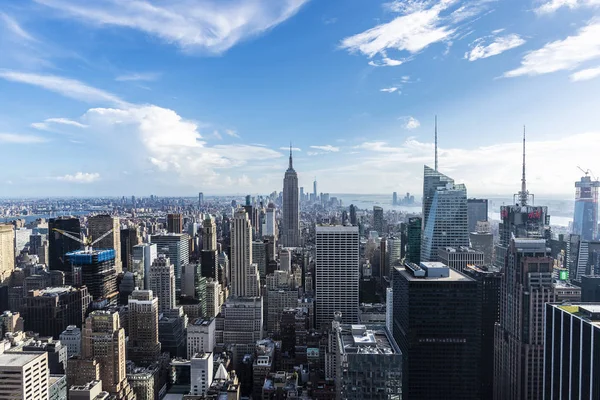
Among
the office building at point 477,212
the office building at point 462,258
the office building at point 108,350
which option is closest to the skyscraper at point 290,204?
the office building at point 477,212

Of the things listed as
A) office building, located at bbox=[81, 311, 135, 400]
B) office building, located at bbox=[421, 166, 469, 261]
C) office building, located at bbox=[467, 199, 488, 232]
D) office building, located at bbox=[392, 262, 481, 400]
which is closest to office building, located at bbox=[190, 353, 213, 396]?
office building, located at bbox=[81, 311, 135, 400]

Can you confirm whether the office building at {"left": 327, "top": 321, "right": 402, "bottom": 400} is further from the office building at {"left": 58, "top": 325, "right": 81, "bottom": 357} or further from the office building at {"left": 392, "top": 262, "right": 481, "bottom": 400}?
the office building at {"left": 58, "top": 325, "right": 81, "bottom": 357}

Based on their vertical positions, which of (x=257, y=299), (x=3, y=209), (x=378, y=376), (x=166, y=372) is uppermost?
(x=3, y=209)

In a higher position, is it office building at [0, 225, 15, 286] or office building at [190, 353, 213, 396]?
office building at [0, 225, 15, 286]

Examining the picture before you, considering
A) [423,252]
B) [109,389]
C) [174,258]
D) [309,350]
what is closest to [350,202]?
[423,252]

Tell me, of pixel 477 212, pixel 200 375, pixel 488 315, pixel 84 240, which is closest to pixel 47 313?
pixel 84 240

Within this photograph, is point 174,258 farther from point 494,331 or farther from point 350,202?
point 494,331

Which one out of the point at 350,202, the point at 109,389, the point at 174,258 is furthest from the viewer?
the point at 350,202
